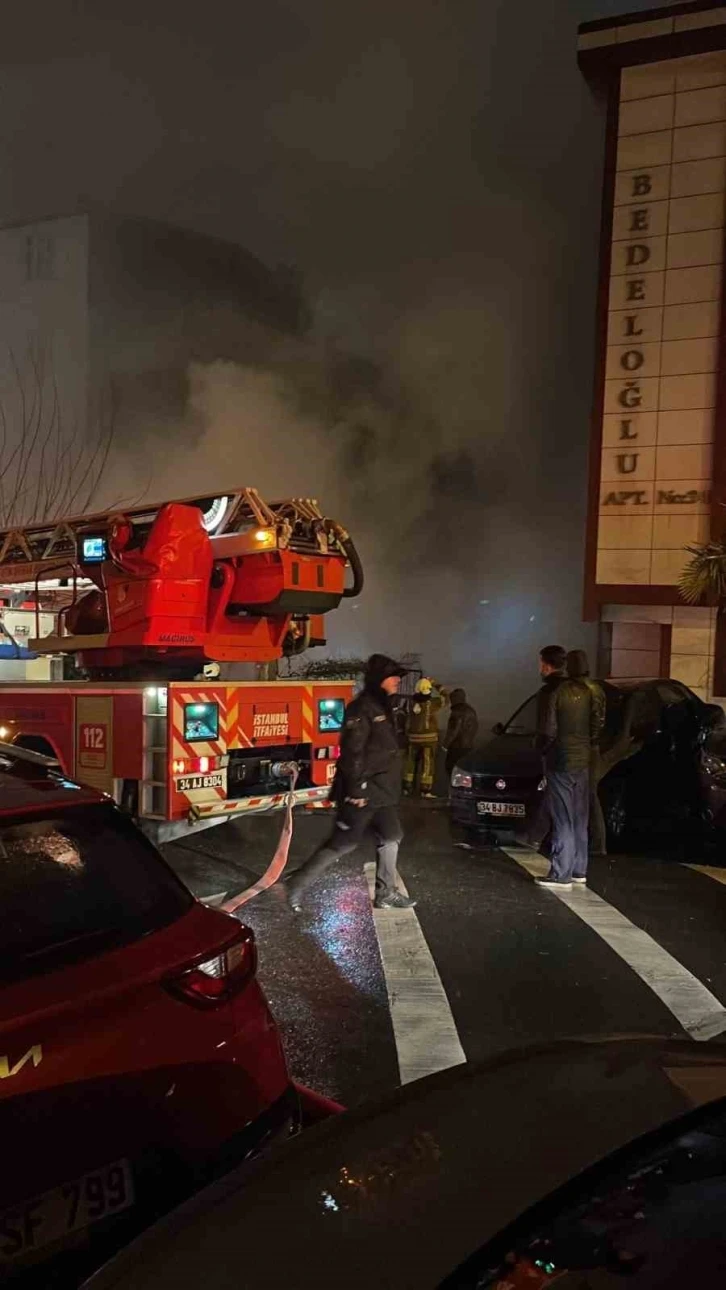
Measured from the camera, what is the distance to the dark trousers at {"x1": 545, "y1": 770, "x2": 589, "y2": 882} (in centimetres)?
711

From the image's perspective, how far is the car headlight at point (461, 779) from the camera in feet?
27.9

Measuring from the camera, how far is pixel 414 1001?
4875mm

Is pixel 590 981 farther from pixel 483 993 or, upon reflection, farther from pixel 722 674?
pixel 722 674

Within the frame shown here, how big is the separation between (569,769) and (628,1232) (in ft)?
19.1

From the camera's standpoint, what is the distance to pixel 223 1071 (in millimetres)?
2381

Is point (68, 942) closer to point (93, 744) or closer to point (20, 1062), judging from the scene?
point (20, 1062)

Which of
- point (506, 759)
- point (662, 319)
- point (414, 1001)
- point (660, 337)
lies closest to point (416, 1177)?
point (414, 1001)

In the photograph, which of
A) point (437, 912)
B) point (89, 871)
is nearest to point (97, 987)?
point (89, 871)

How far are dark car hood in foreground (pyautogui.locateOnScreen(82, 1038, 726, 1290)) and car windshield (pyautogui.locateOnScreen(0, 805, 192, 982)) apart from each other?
0.82 metres

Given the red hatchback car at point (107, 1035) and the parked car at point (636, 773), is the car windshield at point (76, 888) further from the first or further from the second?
the parked car at point (636, 773)

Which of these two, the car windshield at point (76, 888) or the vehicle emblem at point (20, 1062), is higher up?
the car windshield at point (76, 888)

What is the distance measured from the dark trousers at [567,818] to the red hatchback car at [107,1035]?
4.79 m

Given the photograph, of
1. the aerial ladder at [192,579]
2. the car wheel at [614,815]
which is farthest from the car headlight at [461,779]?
the aerial ladder at [192,579]

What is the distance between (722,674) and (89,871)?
15.1m
